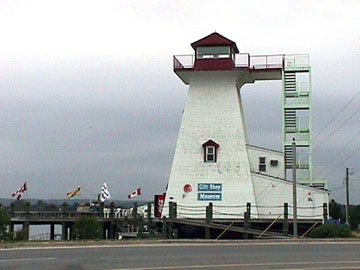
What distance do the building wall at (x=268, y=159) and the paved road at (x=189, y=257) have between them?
77.3 ft

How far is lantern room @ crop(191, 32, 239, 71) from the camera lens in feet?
141

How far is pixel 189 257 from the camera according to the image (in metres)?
15.9

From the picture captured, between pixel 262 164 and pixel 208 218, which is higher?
pixel 262 164

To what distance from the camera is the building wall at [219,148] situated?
1647 inches

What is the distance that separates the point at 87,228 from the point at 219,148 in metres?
9.66

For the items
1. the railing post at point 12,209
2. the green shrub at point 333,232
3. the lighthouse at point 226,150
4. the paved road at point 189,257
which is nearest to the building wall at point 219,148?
the lighthouse at point 226,150

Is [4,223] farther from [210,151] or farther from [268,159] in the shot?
[268,159]

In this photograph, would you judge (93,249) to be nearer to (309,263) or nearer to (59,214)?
(309,263)

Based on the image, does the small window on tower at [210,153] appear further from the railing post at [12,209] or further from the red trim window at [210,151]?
the railing post at [12,209]

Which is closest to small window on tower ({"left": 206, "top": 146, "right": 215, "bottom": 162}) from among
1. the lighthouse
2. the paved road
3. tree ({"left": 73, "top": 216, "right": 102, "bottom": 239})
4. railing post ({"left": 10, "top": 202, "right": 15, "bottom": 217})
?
the lighthouse

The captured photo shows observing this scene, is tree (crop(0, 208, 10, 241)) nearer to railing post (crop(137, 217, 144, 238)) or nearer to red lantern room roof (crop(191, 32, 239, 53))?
railing post (crop(137, 217, 144, 238))

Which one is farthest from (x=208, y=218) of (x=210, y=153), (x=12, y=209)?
(x=12, y=209)

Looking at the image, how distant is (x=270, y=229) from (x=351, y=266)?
87.7 ft

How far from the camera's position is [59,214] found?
154 feet
